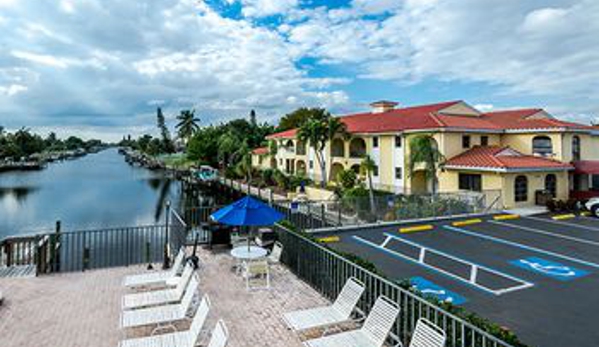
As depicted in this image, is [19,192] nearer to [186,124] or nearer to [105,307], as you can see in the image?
[186,124]

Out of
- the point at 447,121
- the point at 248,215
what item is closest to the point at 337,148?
the point at 447,121

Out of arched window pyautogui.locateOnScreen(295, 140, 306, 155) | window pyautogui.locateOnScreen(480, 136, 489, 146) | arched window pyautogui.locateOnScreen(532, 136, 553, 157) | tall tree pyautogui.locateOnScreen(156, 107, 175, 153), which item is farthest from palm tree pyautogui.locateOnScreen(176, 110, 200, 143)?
arched window pyautogui.locateOnScreen(532, 136, 553, 157)

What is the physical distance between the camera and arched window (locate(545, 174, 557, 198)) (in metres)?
23.2

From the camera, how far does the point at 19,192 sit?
4725cm

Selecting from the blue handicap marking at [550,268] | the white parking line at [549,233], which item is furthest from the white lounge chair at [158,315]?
the white parking line at [549,233]

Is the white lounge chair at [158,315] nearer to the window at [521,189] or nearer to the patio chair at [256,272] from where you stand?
the patio chair at [256,272]

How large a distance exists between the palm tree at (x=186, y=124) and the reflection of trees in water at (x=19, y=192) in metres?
32.2

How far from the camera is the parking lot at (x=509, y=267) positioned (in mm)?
7102

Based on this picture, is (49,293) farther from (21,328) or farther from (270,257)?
(270,257)

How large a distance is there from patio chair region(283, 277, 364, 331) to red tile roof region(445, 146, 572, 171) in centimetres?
1884

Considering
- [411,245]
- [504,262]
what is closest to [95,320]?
[411,245]

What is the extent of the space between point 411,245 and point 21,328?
1158 centimetres

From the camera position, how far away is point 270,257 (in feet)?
30.7

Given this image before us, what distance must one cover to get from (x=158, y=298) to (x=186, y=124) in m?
76.7
